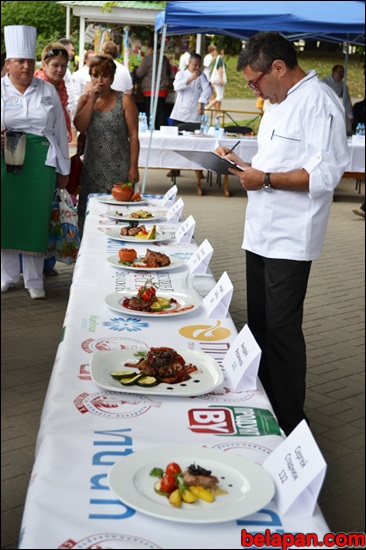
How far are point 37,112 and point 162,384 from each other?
126 inches

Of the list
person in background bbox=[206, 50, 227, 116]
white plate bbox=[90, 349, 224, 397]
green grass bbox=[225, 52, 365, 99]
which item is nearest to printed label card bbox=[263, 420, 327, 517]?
white plate bbox=[90, 349, 224, 397]

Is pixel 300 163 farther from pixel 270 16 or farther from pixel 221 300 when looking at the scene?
pixel 270 16

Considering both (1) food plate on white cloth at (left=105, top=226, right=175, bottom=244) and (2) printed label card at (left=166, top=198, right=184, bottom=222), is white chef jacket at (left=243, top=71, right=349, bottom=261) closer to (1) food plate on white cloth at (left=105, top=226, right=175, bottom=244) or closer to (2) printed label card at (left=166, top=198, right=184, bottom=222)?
(1) food plate on white cloth at (left=105, top=226, right=175, bottom=244)

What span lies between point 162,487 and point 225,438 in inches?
13.0

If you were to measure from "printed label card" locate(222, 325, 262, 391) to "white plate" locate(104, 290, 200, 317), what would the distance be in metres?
0.41

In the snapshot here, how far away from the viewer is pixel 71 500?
128cm

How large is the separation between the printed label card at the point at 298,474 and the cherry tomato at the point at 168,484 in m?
0.19

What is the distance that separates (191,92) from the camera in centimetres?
1128

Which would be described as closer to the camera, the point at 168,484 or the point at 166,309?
the point at 168,484

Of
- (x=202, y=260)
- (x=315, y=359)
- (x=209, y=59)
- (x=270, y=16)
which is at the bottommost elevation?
(x=315, y=359)

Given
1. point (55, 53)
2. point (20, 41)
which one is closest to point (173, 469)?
point (20, 41)

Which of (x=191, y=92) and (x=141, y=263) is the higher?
(x=191, y=92)

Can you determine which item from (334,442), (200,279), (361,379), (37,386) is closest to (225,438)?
(200,279)

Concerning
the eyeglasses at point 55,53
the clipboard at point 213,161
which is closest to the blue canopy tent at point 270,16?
the eyeglasses at point 55,53
